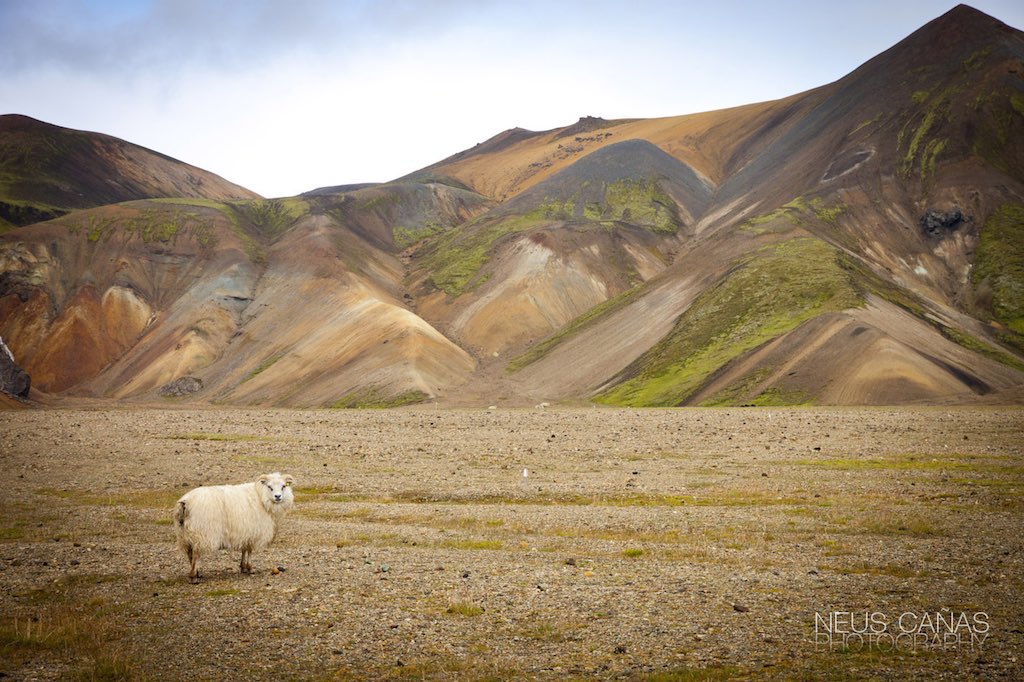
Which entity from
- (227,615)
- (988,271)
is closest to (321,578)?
(227,615)

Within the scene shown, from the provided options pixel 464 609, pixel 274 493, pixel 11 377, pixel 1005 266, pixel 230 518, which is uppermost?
pixel 1005 266

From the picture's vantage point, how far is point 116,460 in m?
40.8

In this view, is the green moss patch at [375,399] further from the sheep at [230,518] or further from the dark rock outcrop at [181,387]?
the sheep at [230,518]

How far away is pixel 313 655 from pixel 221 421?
5435 cm

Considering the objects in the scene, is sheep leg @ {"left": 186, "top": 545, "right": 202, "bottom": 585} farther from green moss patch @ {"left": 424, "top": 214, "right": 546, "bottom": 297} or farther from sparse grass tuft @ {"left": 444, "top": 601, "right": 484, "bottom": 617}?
green moss patch @ {"left": 424, "top": 214, "right": 546, "bottom": 297}

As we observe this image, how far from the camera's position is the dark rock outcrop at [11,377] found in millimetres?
87625

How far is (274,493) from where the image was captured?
20094 millimetres

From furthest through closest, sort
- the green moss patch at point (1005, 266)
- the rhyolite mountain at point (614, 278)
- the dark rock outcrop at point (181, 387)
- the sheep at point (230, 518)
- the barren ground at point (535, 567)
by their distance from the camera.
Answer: the dark rock outcrop at point (181, 387) < the green moss patch at point (1005, 266) < the rhyolite mountain at point (614, 278) < the sheep at point (230, 518) < the barren ground at point (535, 567)

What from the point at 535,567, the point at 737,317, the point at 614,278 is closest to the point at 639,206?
the point at 614,278

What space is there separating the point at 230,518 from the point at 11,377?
85.5 metres

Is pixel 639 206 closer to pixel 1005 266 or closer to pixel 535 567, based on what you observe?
pixel 1005 266

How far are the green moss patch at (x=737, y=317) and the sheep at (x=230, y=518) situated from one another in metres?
66.0

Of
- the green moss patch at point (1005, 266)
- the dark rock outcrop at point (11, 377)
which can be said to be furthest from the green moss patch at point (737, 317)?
the dark rock outcrop at point (11, 377)

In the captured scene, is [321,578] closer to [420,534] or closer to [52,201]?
[420,534]
